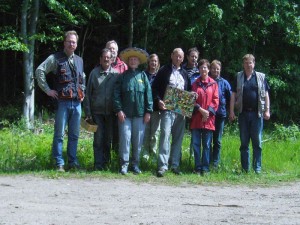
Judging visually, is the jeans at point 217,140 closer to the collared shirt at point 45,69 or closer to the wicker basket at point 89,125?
the wicker basket at point 89,125

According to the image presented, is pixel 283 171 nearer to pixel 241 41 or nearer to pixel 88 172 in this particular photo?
pixel 88 172

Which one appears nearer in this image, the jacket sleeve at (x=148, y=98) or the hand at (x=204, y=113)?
the jacket sleeve at (x=148, y=98)

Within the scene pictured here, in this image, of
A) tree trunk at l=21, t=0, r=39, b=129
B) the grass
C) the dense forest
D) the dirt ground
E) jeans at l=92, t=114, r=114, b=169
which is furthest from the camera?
tree trunk at l=21, t=0, r=39, b=129

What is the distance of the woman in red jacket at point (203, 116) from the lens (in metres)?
9.90

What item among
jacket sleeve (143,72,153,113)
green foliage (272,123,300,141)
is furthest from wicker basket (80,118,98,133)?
green foliage (272,123,300,141)

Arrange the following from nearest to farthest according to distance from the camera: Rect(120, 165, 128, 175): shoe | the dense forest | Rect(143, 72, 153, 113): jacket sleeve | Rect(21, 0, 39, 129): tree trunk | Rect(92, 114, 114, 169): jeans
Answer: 1. Rect(120, 165, 128, 175): shoe
2. Rect(143, 72, 153, 113): jacket sleeve
3. Rect(92, 114, 114, 169): jeans
4. the dense forest
5. Rect(21, 0, 39, 129): tree trunk

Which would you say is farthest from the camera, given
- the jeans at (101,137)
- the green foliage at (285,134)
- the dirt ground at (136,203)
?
the green foliage at (285,134)

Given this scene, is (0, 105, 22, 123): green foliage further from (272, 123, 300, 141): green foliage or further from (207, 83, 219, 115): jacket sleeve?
(207, 83, 219, 115): jacket sleeve

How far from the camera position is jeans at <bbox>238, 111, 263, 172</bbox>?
10.1m

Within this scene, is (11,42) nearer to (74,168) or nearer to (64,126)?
(64,126)

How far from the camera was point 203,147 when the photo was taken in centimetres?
997

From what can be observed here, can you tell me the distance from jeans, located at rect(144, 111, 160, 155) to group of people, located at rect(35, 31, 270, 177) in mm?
20

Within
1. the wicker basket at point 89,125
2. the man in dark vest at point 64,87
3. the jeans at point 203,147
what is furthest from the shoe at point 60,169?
the jeans at point 203,147

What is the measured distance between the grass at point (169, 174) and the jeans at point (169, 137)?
28 centimetres
